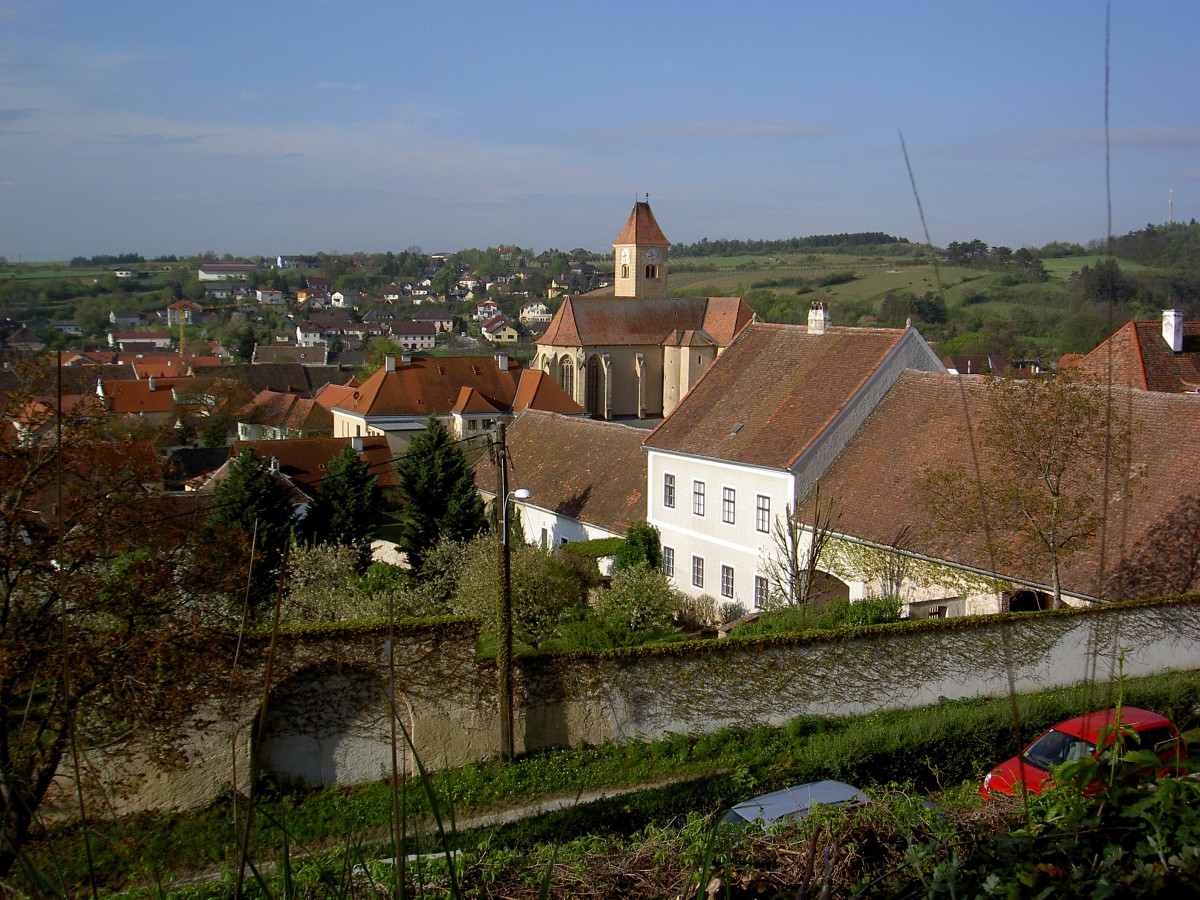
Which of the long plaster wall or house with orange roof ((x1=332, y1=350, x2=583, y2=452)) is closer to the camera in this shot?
the long plaster wall

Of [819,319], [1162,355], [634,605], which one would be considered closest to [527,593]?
[634,605]

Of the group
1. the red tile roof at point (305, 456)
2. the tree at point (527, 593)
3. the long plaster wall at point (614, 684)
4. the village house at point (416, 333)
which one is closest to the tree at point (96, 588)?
the long plaster wall at point (614, 684)

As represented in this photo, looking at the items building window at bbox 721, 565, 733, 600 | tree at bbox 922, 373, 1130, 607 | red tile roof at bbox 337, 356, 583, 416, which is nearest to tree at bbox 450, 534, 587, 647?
building window at bbox 721, 565, 733, 600

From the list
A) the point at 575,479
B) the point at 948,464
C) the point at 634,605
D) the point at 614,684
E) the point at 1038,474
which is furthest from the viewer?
the point at 575,479

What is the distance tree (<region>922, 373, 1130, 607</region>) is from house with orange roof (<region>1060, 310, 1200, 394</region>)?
10130 mm

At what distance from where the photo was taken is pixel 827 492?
74.7ft

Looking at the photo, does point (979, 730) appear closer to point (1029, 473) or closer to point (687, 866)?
point (1029, 473)

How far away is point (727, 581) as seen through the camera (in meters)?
24.8

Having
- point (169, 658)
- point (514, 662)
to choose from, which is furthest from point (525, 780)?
point (169, 658)

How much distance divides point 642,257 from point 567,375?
1253 cm

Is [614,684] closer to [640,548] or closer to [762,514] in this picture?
[762,514]

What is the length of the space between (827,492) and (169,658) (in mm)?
15210

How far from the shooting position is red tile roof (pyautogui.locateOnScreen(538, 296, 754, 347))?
66.8 meters

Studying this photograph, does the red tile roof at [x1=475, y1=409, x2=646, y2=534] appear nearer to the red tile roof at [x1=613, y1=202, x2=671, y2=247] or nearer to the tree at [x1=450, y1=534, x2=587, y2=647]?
the tree at [x1=450, y1=534, x2=587, y2=647]
